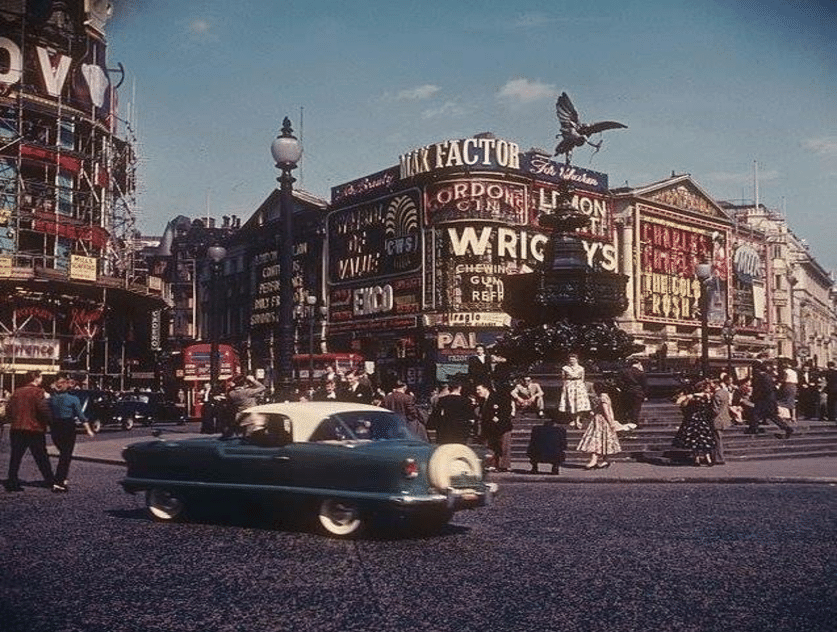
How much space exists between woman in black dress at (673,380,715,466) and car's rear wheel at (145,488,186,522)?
10.5 m

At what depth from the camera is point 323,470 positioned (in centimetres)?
957

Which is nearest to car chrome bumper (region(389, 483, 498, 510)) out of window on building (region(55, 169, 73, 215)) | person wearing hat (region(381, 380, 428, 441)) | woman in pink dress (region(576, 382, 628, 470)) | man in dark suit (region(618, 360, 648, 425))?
person wearing hat (region(381, 380, 428, 441))

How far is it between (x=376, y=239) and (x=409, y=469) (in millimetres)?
48265

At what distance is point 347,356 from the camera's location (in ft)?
146

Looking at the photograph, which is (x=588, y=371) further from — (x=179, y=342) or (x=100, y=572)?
(x=179, y=342)

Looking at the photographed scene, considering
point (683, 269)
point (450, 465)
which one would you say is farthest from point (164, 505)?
point (683, 269)

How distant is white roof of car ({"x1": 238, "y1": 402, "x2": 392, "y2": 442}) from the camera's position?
9.96 meters

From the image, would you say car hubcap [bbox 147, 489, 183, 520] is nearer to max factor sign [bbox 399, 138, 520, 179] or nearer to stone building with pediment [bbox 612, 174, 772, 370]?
max factor sign [bbox 399, 138, 520, 179]

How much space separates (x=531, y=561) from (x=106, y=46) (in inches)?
1984

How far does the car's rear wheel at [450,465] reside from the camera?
30.6 feet

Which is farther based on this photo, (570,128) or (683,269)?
(683,269)

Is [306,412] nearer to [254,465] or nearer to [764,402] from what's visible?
[254,465]

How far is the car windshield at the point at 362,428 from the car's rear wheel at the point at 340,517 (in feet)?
2.38

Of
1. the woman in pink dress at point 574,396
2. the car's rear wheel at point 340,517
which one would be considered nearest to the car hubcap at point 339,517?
the car's rear wheel at point 340,517
